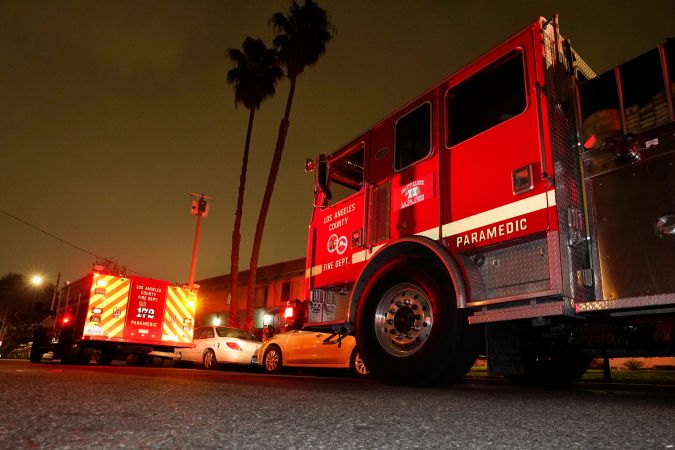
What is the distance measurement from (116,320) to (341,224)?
824 cm

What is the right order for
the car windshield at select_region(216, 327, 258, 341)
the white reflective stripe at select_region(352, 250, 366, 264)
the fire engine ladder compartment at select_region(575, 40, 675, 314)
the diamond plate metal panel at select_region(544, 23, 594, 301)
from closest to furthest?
the fire engine ladder compartment at select_region(575, 40, 675, 314) → the diamond plate metal panel at select_region(544, 23, 594, 301) → the white reflective stripe at select_region(352, 250, 366, 264) → the car windshield at select_region(216, 327, 258, 341)

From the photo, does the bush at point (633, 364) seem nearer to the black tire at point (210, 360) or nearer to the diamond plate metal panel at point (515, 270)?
the black tire at point (210, 360)

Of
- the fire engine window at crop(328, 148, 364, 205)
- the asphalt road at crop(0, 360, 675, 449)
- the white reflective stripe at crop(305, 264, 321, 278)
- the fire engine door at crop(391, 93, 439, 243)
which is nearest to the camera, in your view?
the asphalt road at crop(0, 360, 675, 449)

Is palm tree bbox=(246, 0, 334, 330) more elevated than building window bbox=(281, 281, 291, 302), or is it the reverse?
palm tree bbox=(246, 0, 334, 330)

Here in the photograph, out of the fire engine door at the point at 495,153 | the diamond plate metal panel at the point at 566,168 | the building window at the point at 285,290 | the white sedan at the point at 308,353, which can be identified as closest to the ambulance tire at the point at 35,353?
the white sedan at the point at 308,353

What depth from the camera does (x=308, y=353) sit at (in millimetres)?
10742

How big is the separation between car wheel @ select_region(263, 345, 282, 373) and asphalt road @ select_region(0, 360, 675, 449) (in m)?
8.65

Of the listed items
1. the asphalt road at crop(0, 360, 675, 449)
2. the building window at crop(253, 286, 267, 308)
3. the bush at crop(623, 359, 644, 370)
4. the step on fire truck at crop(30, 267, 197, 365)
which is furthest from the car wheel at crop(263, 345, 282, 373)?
the building window at crop(253, 286, 267, 308)

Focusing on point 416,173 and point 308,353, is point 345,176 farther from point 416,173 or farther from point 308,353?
point 308,353

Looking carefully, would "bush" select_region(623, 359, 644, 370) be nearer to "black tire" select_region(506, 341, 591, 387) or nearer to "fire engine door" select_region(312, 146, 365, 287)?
"black tire" select_region(506, 341, 591, 387)

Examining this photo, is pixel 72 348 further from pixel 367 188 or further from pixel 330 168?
pixel 367 188

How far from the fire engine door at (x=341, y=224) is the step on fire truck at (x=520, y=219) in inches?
2.8

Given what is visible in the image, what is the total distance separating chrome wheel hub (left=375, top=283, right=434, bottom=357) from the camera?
4.78m

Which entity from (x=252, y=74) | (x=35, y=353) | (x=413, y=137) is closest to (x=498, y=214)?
(x=413, y=137)
